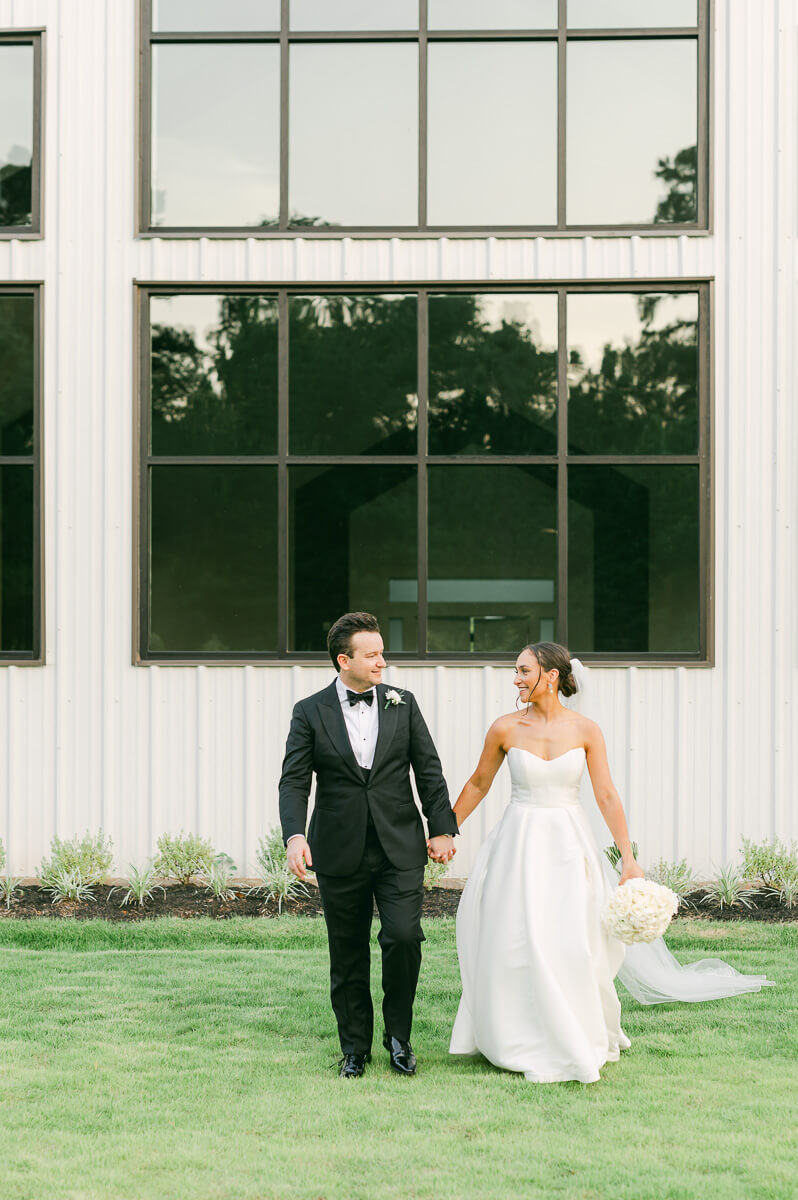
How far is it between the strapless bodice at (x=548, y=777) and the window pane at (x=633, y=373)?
15.7ft

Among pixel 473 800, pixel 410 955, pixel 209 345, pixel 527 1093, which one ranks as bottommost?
pixel 527 1093

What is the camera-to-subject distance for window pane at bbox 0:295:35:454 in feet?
33.6

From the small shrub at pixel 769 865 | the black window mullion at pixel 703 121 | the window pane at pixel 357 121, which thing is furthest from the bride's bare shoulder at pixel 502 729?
the black window mullion at pixel 703 121

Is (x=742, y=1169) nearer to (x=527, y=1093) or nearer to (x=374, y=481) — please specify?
(x=527, y=1093)

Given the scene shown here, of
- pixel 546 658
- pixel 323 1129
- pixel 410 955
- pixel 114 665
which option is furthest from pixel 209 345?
pixel 323 1129

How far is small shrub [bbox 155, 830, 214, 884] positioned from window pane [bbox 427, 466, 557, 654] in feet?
7.66

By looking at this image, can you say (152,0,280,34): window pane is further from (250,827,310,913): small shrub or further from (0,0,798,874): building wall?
(250,827,310,913): small shrub

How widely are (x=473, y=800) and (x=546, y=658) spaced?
723 millimetres

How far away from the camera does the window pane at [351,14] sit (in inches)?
402

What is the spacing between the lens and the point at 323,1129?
15.6ft

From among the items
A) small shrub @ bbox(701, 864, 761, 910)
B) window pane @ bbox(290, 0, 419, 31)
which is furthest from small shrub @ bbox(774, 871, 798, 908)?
window pane @ bbox(290, 0, 419, 31)

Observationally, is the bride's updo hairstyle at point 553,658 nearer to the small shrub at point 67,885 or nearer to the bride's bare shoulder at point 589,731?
the bride's bare shoulder at point 589,731

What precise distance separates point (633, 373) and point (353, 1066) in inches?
247

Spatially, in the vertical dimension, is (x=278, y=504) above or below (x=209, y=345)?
below
